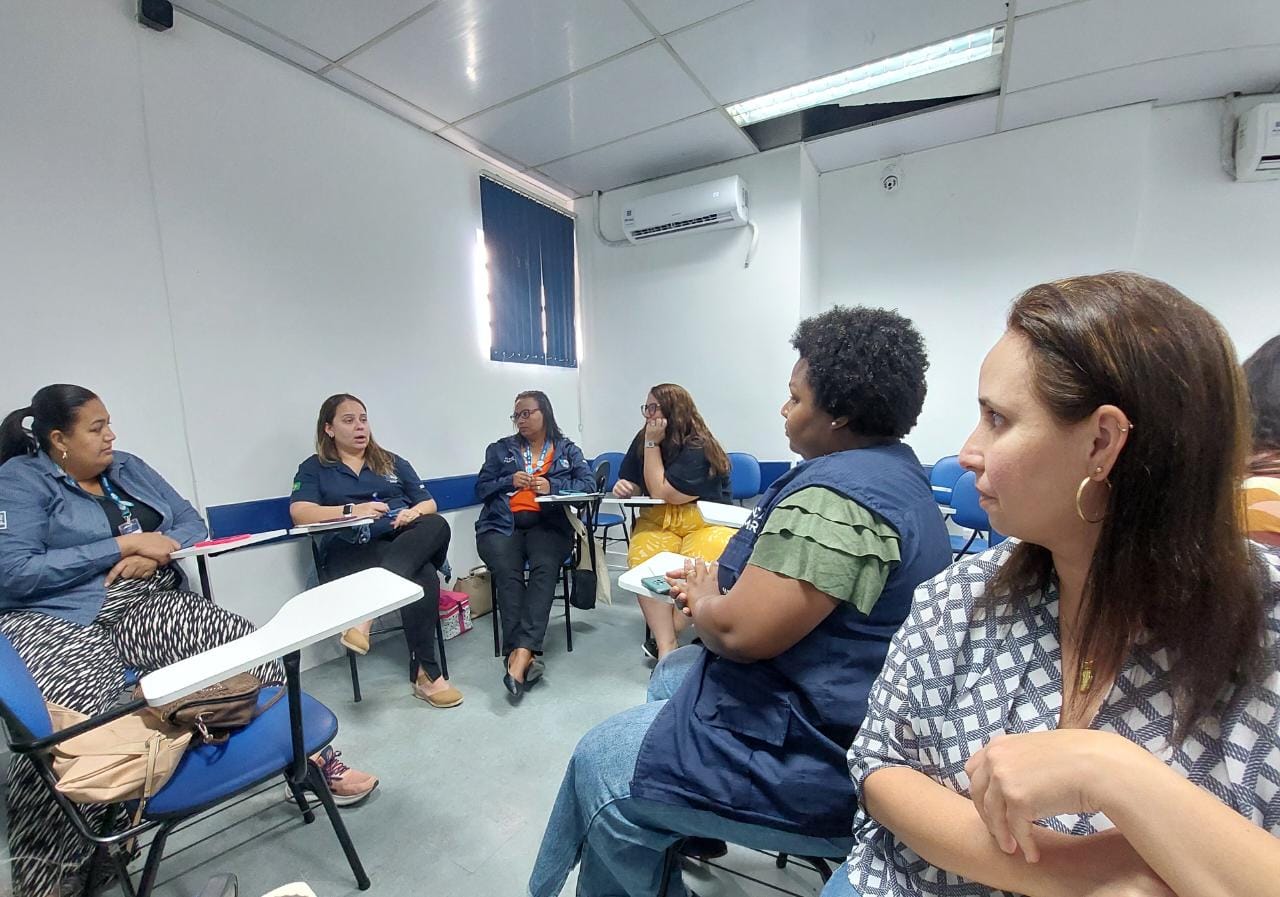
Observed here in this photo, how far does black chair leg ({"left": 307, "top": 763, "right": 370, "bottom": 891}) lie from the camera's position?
4.38 feet

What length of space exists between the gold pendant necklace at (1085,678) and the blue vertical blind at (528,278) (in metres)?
3.37

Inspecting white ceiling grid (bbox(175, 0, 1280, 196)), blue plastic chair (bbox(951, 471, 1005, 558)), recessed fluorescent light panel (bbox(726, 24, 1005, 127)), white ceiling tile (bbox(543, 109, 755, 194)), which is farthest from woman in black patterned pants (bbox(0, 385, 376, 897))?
recessed fluorescent light panel (bbox(726, 24, 1005, 127))

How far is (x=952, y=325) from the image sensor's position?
334cm

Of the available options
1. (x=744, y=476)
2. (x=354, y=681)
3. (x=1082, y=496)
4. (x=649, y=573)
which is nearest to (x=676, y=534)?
(x=744, y=476)

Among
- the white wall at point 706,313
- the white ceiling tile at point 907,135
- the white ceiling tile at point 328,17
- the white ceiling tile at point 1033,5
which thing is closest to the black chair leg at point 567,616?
the white wall at point 706,313

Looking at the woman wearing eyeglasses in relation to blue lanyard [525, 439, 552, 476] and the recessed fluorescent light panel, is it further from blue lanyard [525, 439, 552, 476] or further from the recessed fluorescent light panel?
the recessed fluorescent light panel

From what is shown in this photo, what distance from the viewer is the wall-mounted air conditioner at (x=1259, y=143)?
257 cm

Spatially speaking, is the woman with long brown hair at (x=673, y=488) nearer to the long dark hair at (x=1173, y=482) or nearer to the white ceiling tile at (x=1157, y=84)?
the long dark hair at (x=1173, y=482)

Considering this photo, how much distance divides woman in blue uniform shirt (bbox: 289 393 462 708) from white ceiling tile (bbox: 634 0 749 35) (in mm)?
2181

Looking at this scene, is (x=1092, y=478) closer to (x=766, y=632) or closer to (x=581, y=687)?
(x=766, y=632)

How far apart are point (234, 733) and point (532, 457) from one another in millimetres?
1921

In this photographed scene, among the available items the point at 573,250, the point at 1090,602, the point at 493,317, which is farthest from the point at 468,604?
the point at 1090,602

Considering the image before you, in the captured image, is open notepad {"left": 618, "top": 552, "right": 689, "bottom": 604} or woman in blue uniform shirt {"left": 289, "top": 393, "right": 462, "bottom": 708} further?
woman in blue uniform shirt {"left": 289, "top": 393, "right": 462, "bottom": 708}

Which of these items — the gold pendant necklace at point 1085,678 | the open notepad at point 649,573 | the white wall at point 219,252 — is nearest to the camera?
the gold pendant necklace at point 1085,678
